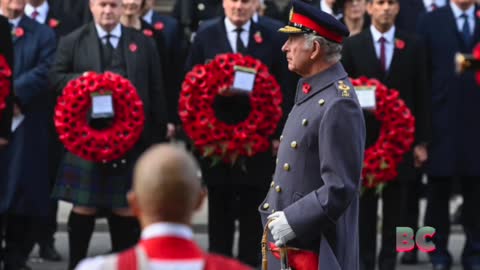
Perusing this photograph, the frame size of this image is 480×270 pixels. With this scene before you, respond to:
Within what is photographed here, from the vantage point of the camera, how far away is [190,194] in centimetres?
370

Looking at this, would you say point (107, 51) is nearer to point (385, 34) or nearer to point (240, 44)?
point (240, 44)

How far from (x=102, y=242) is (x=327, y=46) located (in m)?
5.65

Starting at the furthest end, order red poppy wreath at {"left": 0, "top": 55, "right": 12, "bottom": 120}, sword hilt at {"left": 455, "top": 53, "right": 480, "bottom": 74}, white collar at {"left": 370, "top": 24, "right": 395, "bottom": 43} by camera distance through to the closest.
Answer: white collar at {"left": 370, "top": 24, "right": 395, "bottom": 43} → red poppy wreath at {"left": 0, "top": 55, "right": 12, "bottom": 120} → sword hilt at {"left": 455, "top": 53, "right": 480, "bottom": 74}

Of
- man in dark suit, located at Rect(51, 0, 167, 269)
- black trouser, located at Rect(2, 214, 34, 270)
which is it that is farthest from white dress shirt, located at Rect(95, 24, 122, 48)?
black trouser, located at Rect(2, 214, 34, 270)

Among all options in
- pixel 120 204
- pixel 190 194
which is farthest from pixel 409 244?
pixel 120 204

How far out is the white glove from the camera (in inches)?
235

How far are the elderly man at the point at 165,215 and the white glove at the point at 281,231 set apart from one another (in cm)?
220

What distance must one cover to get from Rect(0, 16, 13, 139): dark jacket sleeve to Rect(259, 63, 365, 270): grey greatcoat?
3.38 metres

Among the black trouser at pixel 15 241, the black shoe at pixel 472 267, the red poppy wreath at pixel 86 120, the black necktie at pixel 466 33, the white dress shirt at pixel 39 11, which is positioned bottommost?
the black shoe at pixel 472 267

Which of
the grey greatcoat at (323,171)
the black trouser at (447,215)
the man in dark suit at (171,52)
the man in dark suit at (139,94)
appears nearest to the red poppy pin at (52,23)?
the man in dark suit at (171,52)

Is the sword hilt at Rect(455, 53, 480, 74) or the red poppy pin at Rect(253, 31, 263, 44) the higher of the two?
the sword hilt at Rect(455, 53, 480, 74)

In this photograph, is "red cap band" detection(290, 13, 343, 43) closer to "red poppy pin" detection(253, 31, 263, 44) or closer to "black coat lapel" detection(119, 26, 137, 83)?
"black coat lapel" detection(119, 26, 137, 83)

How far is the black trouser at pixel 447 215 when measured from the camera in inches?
411

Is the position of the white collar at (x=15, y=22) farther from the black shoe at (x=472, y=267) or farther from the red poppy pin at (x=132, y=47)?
the black shoe at (x=472, y=267)
